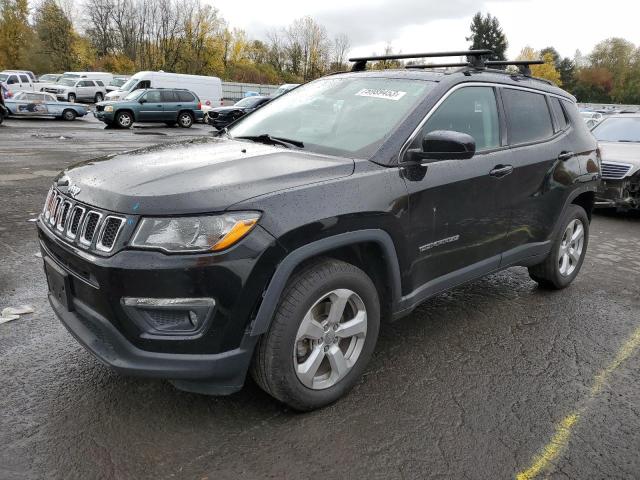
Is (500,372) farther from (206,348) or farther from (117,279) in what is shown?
(117,279)

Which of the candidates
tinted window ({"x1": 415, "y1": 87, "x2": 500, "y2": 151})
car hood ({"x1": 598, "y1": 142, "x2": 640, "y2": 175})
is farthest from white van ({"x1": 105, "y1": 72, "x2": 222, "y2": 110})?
tinted window ({"x1": 415, "y1": 87, "x2": 500, "y2": 151})

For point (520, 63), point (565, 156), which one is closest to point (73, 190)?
point (520, 63)

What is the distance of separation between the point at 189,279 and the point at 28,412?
1225mm

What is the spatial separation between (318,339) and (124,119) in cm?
2242

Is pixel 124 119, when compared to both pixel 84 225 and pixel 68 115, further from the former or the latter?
pixel 84 225

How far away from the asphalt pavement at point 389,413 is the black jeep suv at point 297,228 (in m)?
0.27

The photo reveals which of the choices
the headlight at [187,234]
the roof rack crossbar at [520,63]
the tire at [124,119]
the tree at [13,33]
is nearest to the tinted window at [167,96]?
the tire at [124,119]

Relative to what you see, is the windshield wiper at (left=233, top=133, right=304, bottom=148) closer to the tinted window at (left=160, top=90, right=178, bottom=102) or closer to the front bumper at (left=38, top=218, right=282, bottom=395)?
the front bumper at (left=38, top=218, right=282, bottom=395)

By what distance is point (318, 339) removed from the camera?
279 cm

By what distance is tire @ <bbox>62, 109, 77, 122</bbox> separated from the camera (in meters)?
24.7

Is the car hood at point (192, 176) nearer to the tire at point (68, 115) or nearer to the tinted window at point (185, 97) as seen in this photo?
the tinted window at point (185, 97)

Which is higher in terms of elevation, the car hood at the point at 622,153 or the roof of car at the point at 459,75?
the roof of car at the point at 459,75

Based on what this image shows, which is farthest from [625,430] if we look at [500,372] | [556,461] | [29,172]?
[29,172]

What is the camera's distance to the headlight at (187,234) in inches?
93.1
